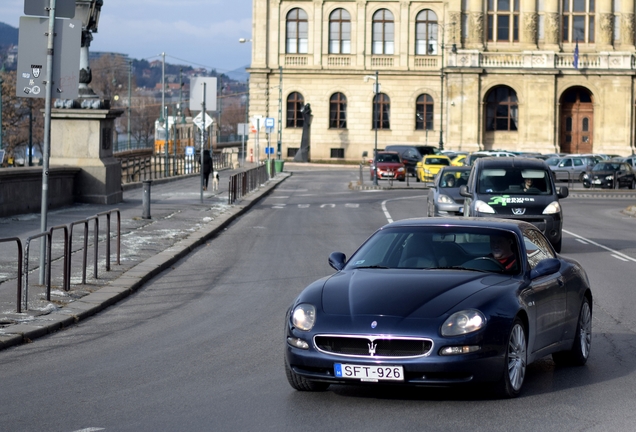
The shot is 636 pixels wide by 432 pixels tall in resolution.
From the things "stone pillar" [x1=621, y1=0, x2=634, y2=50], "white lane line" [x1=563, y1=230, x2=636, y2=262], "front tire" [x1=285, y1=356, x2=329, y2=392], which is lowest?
"front tire" [x1=285, y1=356, x2=329, y2=392]

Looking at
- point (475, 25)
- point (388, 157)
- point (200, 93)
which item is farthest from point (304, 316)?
point (475, 25)

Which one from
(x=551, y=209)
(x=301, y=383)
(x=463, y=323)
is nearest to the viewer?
(x=463, y=323)

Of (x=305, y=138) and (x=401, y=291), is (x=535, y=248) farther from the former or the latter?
(x=305, y=138)

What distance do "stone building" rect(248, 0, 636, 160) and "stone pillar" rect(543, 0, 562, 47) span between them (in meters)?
0.08

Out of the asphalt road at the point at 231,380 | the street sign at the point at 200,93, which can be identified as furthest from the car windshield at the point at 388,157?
the asphalt road at the point at 231,380

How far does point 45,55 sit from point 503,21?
75.2 meters

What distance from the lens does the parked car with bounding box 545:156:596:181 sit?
2380 inches

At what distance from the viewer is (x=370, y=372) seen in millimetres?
7391

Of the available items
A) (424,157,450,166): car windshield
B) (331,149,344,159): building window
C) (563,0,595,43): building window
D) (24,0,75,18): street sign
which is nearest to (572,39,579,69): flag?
(563,0,595,43): building window

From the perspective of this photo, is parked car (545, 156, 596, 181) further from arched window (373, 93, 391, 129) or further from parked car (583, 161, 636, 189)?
→ arched window (373, 93, 391, 129)

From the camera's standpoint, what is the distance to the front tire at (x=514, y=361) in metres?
7.65

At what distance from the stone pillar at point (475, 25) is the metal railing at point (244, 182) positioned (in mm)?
33340

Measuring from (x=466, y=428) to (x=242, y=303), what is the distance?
22.1 feet

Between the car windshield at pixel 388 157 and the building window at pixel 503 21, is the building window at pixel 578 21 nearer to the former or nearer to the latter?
the building window at pixel 503 21
